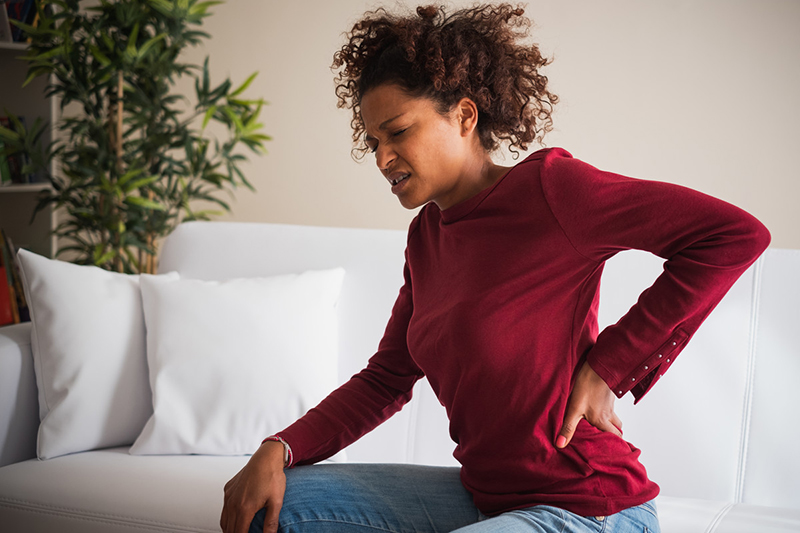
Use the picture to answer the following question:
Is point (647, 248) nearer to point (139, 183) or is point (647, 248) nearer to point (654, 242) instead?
point (654, 242)

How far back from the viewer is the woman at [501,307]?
2.93 ft

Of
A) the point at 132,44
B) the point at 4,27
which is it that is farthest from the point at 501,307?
the point at 4,27

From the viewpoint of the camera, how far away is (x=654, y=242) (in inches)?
34.9

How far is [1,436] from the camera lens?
59.9 inches

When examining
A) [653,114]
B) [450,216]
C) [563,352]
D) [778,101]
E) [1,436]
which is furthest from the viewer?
[653,114]

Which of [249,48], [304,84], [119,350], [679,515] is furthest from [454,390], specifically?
[249,48]

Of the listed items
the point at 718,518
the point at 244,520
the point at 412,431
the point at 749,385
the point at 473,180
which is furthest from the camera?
the point at 412,431

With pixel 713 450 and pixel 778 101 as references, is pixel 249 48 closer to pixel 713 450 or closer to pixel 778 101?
pixel 778 101

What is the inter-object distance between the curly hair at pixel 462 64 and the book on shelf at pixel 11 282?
2.21 meters

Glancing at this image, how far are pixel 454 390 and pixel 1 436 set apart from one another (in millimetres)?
1105

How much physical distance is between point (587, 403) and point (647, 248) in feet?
0.74

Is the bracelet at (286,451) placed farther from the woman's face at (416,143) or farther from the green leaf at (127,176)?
the green leaf at (127,176)

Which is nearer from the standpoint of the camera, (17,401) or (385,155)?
(385,155)

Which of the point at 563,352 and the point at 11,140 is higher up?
the point at 11,140
